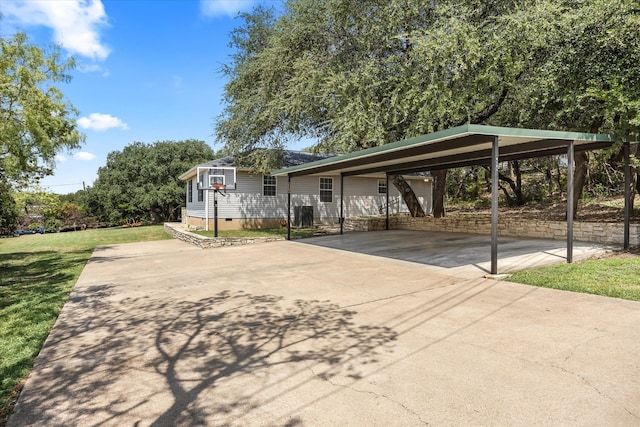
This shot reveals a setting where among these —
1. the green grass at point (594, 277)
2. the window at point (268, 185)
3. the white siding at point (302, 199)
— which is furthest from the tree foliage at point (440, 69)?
the white siding at point (302, 199)

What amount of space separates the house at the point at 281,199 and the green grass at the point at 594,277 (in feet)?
41.5

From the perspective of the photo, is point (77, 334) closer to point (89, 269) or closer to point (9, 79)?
point (89, 269)

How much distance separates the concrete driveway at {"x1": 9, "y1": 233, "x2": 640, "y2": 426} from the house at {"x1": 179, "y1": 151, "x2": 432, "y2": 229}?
11145mm

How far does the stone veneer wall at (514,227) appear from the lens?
1022 cm

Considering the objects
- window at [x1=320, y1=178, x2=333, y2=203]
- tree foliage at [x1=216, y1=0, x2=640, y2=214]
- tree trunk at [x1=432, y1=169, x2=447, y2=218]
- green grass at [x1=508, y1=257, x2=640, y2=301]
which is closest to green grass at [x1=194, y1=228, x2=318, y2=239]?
window at [x1=320, y1=178, x2=333, y2=203]

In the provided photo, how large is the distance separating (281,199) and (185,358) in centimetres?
1551

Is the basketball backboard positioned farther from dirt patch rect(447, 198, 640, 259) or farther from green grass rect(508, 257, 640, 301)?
dirt patch rect(447, 198, 640, 259)

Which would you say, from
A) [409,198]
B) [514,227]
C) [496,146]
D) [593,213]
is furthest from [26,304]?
[593,213]

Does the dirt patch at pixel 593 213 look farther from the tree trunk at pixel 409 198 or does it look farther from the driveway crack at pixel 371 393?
the driveway crack at pixel 371 393

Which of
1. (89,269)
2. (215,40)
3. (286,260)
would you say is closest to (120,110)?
(215,40)

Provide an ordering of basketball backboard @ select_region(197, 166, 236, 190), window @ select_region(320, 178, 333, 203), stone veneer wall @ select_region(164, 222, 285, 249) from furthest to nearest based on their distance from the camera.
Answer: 1. window @ select_region(320, 178, 333, 203)
2. basketball backboard @ select_region(197, 166, 236, 190)
3. stone veneer wall @ select_region(164, 222, 285, 249)

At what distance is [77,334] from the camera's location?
4465 mm

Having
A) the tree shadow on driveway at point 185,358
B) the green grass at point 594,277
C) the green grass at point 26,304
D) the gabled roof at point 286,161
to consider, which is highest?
Answer: the gabled roof at point 286,161

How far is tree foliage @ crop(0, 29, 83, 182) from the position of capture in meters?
8.92
